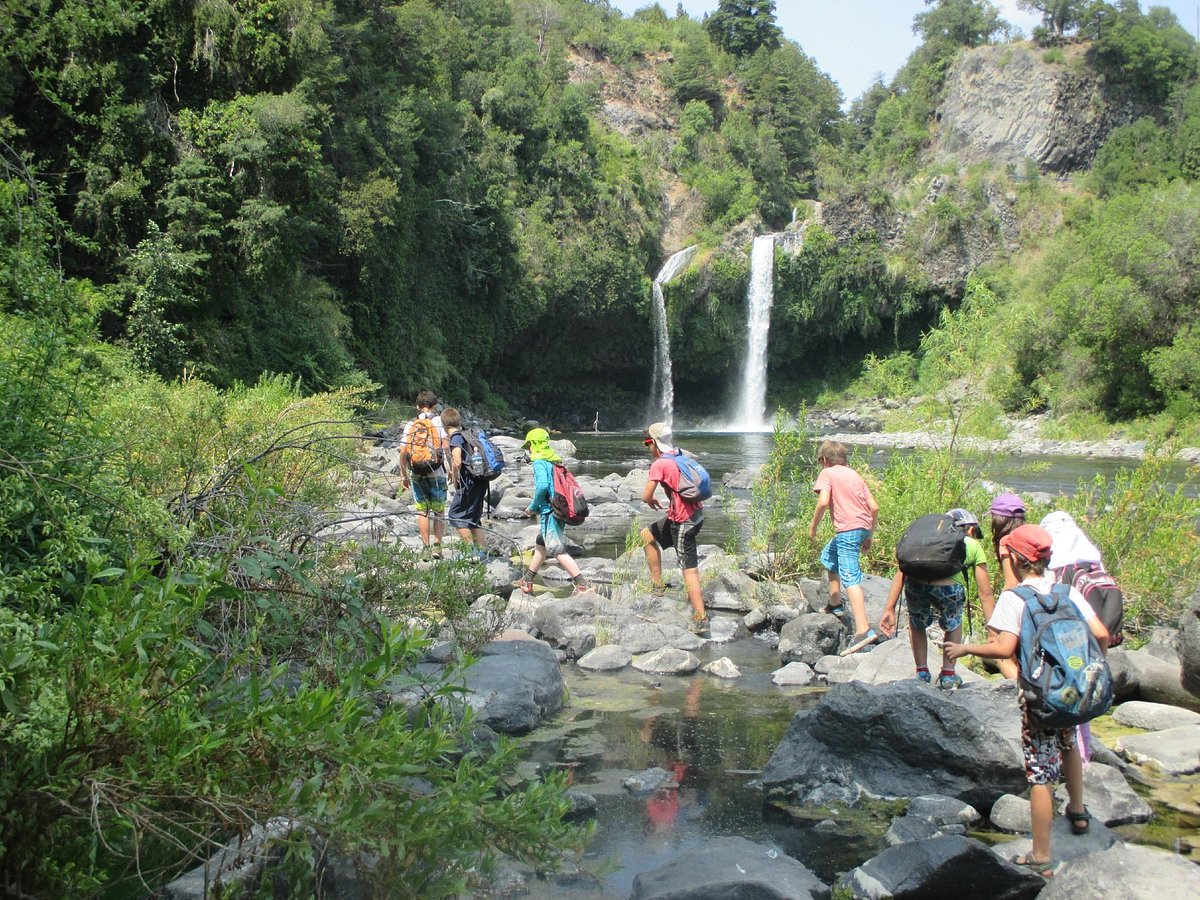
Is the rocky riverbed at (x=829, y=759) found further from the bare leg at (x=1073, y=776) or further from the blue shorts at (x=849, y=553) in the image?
the blue shorts at (x=849, y=553)

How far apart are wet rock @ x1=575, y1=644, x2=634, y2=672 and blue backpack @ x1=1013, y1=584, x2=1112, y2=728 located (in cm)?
398

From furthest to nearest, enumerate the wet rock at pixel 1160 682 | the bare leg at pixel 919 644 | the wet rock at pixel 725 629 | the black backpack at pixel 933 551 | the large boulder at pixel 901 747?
the wet rock at pixel 725 629, the wet rock at pixel 1160 682, the bare leg at pixel 919 644, the black backpack at pixel 933 551, the large boulder at pixel 901 747

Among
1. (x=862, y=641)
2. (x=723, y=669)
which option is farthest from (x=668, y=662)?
(x=862, y=641)

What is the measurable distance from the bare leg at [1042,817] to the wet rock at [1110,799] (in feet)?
1.98

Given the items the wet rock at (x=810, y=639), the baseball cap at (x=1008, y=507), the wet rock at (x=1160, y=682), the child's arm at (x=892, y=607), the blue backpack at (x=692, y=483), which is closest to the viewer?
the baseball cap at (x=1008, y=507)

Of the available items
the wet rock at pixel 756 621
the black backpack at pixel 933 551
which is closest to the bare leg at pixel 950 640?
the black backpack at pixel 933 551

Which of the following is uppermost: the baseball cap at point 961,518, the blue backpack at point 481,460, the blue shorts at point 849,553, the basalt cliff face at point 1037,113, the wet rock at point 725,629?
the basalt cliff face at point 1037,113

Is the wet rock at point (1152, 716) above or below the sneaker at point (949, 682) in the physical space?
below

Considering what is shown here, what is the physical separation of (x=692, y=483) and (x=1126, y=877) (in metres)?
5.25

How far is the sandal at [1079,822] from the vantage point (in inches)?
180

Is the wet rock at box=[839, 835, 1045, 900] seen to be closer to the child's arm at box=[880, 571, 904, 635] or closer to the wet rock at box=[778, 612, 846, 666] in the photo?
the child's arm at box=[880, 571, 904, 635]

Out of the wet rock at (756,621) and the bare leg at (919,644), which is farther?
the wet rock at (756,621)

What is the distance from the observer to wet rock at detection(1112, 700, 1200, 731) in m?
6.34

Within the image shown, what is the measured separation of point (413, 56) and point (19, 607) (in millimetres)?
31702
